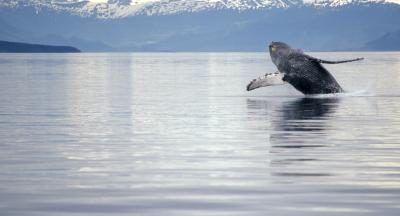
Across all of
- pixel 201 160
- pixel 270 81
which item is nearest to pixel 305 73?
pixel 270 81

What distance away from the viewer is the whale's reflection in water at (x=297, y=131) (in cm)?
1873

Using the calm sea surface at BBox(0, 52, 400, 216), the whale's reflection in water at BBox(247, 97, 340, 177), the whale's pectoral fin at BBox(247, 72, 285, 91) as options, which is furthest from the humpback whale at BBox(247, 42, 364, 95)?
the calm sea surface at BBox(0, 52, 400, 216)

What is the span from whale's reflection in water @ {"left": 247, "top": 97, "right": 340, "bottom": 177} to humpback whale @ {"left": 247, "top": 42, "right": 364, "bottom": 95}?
922 millimetres

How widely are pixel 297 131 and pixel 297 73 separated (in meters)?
15.4

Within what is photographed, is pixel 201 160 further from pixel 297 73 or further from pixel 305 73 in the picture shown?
pixel 305 73

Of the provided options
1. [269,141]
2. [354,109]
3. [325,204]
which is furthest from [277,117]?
[325,204]

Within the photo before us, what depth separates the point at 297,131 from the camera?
26.3 m

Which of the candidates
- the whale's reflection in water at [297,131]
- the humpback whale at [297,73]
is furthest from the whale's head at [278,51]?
the whale's reflection in water at [297,131]

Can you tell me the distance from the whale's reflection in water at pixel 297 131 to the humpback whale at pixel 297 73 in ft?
3.02

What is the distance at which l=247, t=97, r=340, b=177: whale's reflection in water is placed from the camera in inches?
738

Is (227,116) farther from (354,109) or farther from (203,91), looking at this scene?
(203,91)

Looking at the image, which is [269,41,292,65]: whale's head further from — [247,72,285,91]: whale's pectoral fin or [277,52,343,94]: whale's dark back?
[247,72,285,91]: whale's pectoral fin

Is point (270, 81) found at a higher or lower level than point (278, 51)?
lower

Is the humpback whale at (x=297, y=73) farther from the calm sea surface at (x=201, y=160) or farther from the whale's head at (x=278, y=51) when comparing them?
the calm sea surface at (x=201, y=160)
